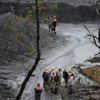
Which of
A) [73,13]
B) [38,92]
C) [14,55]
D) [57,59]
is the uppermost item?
[73,13]

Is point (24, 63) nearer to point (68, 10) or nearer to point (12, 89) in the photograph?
point (12, 89)

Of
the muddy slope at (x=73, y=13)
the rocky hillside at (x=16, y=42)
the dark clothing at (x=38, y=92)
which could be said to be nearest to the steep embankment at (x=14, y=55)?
the rocky hillside at (x=16, y=42)

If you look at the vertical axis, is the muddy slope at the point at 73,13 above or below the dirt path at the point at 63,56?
above

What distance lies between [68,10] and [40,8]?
2548 cm

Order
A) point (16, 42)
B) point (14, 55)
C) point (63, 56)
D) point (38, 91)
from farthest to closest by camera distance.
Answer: point (16, 42)
point (63, 56)
point (14, 55)
point (38, 91)

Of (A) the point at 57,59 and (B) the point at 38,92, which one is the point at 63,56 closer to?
(A) the point at 57,59

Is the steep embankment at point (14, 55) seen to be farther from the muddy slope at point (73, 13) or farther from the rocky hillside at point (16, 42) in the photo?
the muddy slope at point (73, 13)

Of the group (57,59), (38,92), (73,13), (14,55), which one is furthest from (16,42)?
(73,13)

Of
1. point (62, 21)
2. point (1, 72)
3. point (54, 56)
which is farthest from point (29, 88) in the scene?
point (62, 21)

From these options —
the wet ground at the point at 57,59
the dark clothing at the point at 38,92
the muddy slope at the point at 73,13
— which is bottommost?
the dark clothing at the point at 38,92

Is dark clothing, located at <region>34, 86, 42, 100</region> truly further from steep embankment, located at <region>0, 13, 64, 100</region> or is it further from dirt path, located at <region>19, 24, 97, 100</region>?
steep embankment, located at <region>0, 13, 64, 100</region>

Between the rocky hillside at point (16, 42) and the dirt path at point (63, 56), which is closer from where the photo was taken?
the dirt path at point (63, 56)

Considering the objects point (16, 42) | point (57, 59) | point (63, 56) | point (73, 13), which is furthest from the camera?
point (73, 13)

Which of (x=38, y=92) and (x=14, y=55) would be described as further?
(x=14, y=55)
